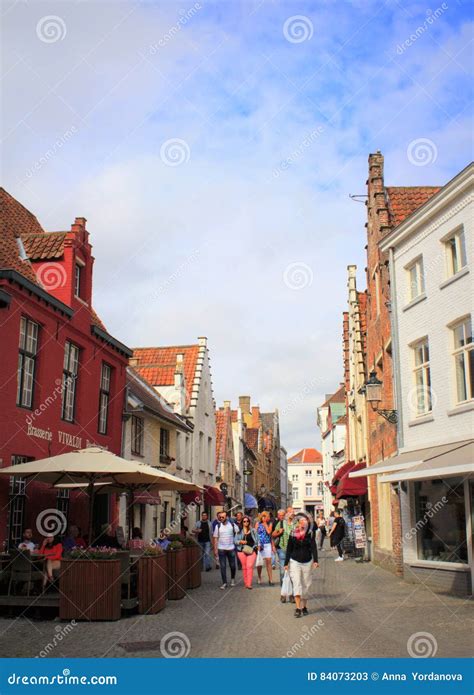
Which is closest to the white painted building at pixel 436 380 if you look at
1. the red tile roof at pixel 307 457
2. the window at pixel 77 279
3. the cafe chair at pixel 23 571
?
the cafe chair at pixel 23 571

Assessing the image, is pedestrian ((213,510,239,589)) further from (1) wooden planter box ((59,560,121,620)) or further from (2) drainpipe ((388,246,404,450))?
(1) wooden planter box ((59,560,121,620))

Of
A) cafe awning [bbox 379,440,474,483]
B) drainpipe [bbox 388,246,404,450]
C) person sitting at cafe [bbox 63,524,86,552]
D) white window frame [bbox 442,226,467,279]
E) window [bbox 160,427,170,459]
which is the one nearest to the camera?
cafe awning [bbox 379,440,474,483]

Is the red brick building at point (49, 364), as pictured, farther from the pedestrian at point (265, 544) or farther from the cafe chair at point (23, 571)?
the pedestrian at point (265, 544)

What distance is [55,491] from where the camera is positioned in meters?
16.9

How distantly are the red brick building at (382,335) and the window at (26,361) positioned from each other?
9452 mm

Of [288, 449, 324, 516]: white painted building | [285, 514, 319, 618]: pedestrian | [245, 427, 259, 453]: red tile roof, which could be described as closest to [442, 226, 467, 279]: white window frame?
[285, 514, 319, 618]: pedestrian

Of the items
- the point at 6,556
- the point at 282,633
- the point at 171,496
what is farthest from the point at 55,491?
the point at 171,496

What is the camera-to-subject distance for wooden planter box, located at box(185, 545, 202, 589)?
51.9 ft

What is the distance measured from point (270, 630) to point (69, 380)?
10.4 m

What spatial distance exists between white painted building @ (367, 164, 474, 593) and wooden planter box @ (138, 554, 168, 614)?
5.11 metres

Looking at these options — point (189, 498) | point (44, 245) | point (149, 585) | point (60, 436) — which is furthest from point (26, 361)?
point (189, 498)

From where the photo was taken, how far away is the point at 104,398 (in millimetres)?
21203

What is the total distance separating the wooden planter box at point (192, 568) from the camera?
15807 millimetres

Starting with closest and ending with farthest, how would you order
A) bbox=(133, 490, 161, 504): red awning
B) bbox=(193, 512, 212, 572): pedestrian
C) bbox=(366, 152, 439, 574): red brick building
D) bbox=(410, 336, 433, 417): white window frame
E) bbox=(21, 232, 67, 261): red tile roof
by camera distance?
bbox=(410, 336, 433, 417): white window frame
bbox=(21, 232, 67, 261): red tile roof
bbox=(366, 152, 439, 574): red brick building
bbox=(193, 512, 212, 572): pedestrian
bbox=(133, 490, 161, 504): red awning
